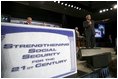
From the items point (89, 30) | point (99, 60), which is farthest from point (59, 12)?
point (99, 60)

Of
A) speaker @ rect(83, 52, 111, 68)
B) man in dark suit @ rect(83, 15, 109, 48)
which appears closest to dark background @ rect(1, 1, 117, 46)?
man in dark suit @ rect(83, 15, 109, 48)

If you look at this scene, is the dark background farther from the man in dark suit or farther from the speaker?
the speaker

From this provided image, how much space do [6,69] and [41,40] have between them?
8.4 inches

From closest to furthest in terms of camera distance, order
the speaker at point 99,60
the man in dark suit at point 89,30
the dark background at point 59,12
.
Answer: the speaker at point 99,60
the man in dark suit at point 89,30
the dark background at point 59,12

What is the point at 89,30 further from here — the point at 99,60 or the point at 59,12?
the point at 59,12

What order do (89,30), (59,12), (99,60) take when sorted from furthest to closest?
(59,12)
(89,30)
(99,60)

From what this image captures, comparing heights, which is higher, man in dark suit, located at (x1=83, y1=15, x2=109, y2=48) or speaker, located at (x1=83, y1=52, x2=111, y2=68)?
man in dark suit, located at (x1=83, y1=15, x2=109, y2=48)

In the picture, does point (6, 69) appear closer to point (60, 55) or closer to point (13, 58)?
point (13, 58)

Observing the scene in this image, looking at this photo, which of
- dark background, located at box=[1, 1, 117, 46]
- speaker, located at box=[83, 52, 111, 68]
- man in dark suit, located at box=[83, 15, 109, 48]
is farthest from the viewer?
dark background, located at box=[1, 1, 117, 46]

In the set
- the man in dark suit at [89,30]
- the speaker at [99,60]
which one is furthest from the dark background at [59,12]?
the speaker at [99,60]

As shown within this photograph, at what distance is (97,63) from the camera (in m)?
1.68

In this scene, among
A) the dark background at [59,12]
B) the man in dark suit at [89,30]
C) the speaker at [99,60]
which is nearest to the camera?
the speaker at [99,60]

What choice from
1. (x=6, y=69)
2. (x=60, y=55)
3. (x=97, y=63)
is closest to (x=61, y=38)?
(x=60, y=55)

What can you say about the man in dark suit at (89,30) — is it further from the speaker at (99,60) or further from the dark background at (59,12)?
the dark background at (59,12)
